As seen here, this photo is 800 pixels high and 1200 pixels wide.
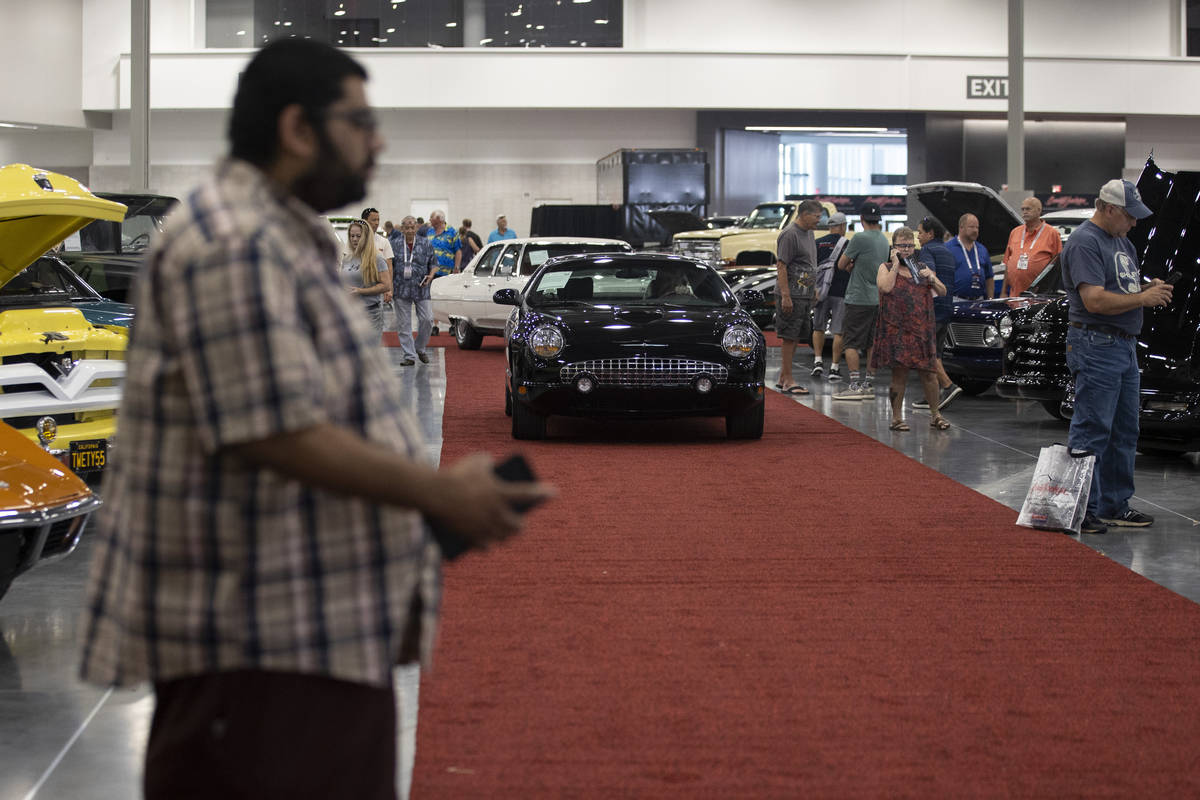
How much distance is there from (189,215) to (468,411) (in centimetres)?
1028

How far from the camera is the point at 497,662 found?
15.7 feet

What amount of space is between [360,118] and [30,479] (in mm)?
3590

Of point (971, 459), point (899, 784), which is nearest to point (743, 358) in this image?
point (971, 459)

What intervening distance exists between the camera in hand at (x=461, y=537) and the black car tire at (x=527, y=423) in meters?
8.22

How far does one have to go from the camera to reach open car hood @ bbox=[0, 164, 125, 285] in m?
6.71

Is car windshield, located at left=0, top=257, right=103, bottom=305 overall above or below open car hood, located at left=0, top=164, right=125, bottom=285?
below

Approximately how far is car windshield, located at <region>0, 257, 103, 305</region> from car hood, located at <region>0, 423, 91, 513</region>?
2.72m

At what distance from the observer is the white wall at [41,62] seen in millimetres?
32969

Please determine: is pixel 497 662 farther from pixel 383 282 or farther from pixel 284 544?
pixel 383 282

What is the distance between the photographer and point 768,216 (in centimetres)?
2755

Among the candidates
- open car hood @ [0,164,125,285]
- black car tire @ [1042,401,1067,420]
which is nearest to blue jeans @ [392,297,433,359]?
black car tire @ [1042,401,1067,420]

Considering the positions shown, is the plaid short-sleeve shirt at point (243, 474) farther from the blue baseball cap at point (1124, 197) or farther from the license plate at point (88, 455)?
the blue baseball cap at point (1124, 197)

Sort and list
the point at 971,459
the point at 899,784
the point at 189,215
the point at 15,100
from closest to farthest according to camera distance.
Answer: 1. the point at 189,215
2. the point at 899,784
3. the point at 971,459
4. the point at 15,100

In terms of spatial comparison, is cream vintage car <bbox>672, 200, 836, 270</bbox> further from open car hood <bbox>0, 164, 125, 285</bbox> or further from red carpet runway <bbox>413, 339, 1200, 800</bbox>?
open car hood <bbox>0, 164, 125, 285</bbox>
